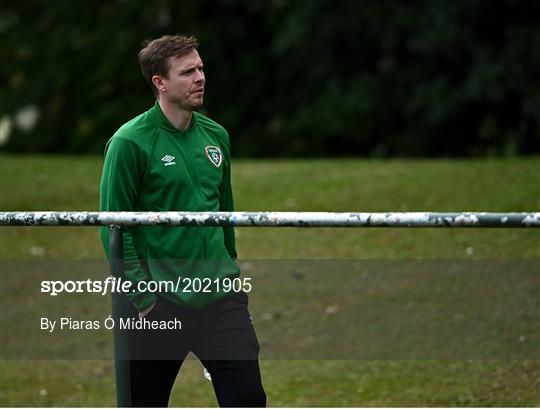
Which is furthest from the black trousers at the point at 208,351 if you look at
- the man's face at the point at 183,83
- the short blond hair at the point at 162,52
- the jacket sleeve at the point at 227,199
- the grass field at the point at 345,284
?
the short blond hair at the point at 162,52

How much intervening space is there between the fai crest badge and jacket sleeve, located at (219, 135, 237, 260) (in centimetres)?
6

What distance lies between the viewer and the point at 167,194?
4.38 meters

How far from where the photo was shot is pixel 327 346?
5270 mm

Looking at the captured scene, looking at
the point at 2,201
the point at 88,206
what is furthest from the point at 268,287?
the point at 2,201

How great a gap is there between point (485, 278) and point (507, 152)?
Result: 1451 centimetres

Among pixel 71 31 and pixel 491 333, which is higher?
pixel 71 31

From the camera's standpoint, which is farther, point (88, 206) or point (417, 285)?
point (88, 206)

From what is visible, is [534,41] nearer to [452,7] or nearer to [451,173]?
[452,7]

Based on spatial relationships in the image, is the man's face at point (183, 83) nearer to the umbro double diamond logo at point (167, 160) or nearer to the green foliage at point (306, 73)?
the umbro double diamond logo at point (167, 160)

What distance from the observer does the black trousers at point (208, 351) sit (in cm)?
426

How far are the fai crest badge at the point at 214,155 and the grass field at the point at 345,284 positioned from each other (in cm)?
57

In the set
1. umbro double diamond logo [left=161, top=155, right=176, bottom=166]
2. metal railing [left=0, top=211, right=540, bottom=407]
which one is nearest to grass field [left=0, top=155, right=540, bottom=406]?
metal railing [left=0, top=211, right=540, bottom=407]

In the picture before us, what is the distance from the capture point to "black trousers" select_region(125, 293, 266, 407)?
14.0 feet

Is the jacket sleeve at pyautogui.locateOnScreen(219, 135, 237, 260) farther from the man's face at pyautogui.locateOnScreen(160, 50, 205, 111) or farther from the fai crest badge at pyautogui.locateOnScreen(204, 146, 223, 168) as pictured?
the man's face at pyautogui.locateOnScreen(160, 50, 205, 111)
